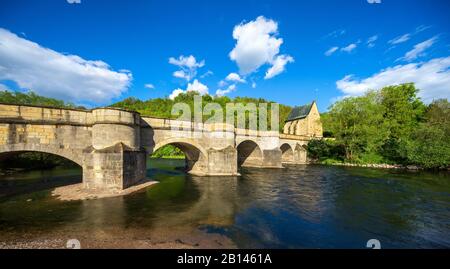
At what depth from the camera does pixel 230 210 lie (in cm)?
1075

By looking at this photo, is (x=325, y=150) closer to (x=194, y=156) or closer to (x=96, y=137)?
(x=194, y=156)

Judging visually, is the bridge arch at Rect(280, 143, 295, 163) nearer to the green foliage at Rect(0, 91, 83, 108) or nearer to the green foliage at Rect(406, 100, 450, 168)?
the green foliage at Rect(406, 100, 450, 168)

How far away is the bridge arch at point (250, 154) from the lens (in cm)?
3055

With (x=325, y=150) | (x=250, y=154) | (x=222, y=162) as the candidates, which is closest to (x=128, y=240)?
(x=222, y=162)

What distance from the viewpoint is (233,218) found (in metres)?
9.52

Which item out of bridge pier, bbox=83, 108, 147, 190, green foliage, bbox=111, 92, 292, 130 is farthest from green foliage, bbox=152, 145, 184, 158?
bridge pier, bbox=83, 108, 147, 190

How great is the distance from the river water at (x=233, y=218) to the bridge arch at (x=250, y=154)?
1538cm

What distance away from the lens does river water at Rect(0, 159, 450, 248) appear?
724cm

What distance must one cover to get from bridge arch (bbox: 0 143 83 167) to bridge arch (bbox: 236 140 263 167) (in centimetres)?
2153

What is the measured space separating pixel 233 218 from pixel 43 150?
1218cm

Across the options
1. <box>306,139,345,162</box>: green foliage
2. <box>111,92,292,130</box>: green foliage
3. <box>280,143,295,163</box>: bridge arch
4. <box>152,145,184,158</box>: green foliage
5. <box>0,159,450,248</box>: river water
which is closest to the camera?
<box>0,159,450,248</box>: river water

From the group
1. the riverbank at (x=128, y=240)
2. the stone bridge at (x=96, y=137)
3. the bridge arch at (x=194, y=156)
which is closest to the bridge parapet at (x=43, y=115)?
the stone bridge at (x=96, y=137)

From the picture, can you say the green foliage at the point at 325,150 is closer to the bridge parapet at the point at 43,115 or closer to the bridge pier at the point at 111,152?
the bridge pier at the point at 111,152

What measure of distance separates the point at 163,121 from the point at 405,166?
37.5m
